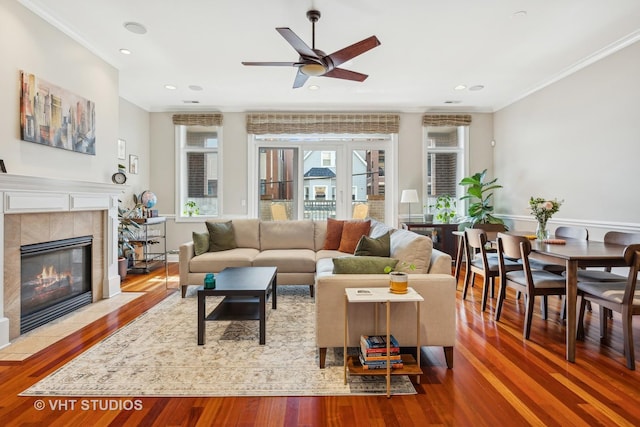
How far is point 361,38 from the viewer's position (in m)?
3.44

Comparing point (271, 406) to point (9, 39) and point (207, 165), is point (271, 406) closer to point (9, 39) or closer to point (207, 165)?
point (9, 39)

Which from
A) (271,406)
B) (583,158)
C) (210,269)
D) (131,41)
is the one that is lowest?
(271,406)

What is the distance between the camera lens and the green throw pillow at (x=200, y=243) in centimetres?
400

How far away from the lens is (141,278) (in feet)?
15.5

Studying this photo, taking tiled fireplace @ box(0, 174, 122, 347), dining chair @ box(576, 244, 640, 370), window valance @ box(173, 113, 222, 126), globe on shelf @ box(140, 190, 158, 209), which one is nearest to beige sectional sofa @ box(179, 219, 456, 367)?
dining chair @ box(576, 244, 640, 370)

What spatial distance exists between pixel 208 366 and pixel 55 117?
276cm

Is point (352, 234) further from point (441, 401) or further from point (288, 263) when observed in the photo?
point (441, 401)

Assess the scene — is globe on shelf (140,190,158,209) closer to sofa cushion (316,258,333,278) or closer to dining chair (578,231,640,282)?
sofa cushion (316,258,333,278)

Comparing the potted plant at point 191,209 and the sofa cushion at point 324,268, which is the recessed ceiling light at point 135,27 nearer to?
the sofa cushion at point 324,268

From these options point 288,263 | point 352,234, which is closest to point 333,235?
point 352,234

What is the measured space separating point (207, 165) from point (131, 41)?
2787mm

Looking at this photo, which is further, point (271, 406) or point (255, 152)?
point (255, 152)

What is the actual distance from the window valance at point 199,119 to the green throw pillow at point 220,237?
7.92 ft

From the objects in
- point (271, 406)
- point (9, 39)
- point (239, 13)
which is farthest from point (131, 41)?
point (271, 406)
